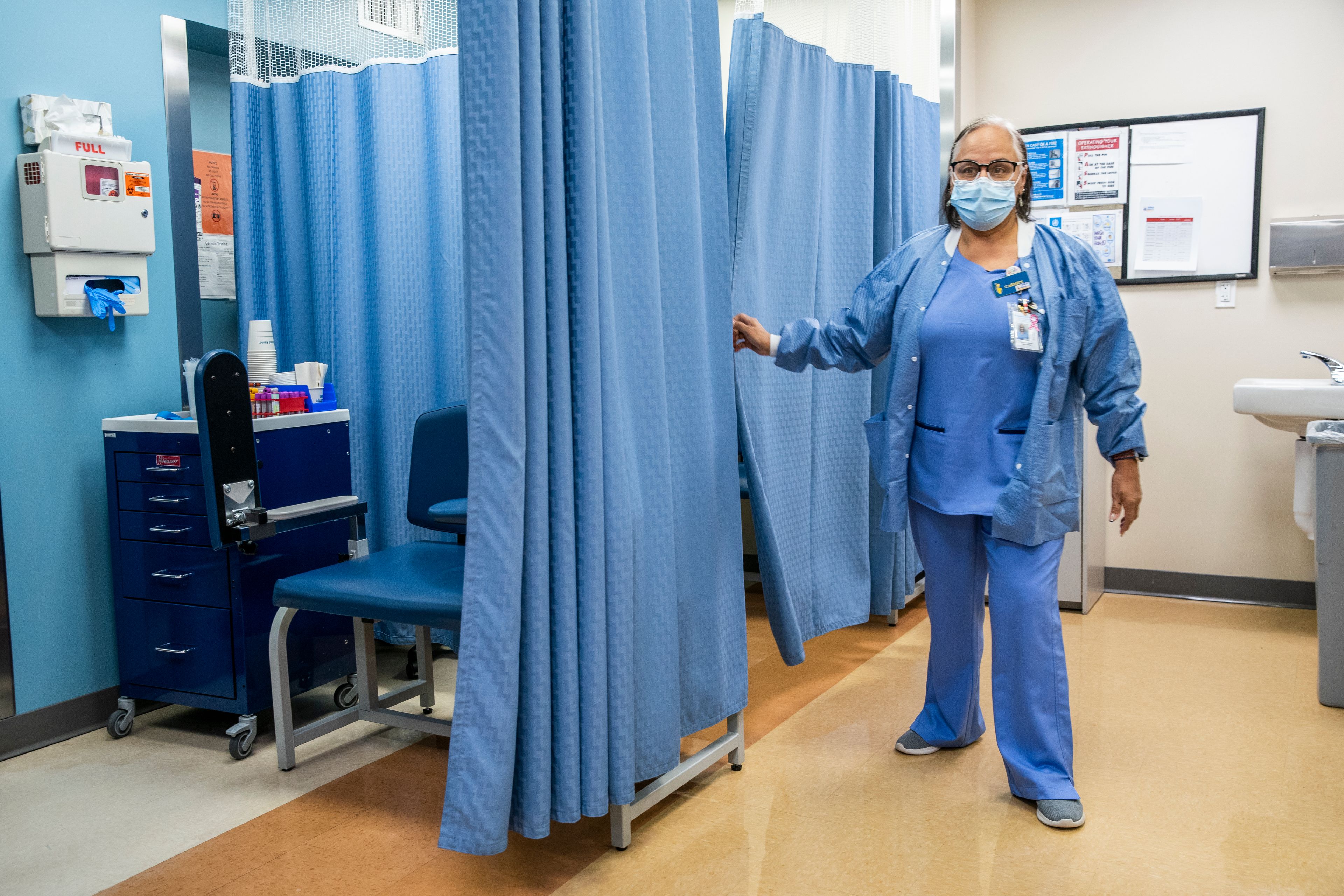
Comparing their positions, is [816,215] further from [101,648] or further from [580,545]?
[101,648]

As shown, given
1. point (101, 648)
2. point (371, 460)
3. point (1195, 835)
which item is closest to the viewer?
point (1195, 835)

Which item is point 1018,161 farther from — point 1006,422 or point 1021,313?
point 1006,422

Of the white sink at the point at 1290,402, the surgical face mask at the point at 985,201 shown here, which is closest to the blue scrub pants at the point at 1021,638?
the surgical face mask at the point at 985,201

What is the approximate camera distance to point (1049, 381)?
2.12 meters

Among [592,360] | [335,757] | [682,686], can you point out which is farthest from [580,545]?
[335,757]

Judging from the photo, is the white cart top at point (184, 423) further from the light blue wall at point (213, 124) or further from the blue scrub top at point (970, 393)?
the blue scrub top at point (970, 393)

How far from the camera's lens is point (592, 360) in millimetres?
1795

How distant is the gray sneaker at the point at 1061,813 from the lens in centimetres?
207

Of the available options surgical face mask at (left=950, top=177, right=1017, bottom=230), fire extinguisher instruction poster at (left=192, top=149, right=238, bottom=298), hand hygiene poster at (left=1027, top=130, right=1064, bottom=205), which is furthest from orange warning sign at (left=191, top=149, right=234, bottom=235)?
hand hygiene poster at (left=1027, top=130, right=1064, bottom=205)

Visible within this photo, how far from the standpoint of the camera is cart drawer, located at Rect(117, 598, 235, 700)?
258 cm

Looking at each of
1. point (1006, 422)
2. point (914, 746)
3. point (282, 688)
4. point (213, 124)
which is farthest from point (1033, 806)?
point (213, 124)

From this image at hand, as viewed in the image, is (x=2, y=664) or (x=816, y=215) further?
(x=816, y=215)

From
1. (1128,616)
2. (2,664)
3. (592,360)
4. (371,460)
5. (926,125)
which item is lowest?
(1128,616)

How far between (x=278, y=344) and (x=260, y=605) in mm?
945
